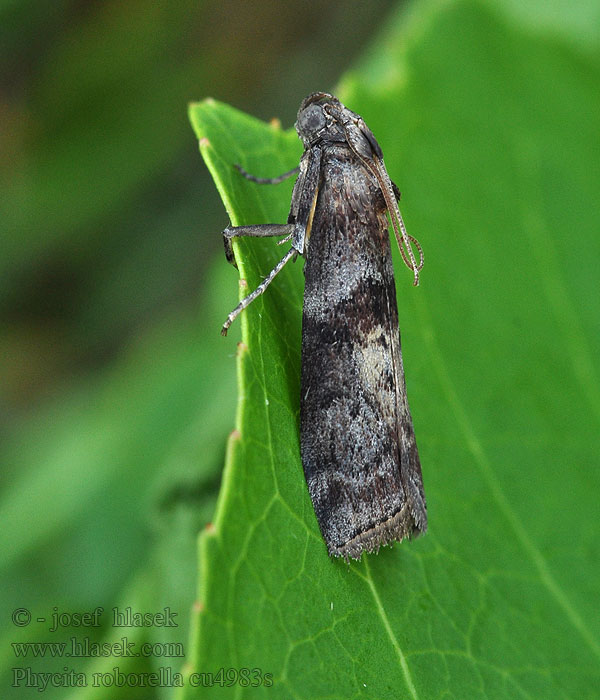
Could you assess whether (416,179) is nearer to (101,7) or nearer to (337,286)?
(337,286)

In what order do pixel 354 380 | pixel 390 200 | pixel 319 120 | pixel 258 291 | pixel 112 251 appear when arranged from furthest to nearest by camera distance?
pixel 112 251
pixel 319 120
pixel 390 200
pixel 354 380
pixel 258 291

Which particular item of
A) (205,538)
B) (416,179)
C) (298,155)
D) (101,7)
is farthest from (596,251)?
(101,7)

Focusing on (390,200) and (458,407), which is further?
(458,407)

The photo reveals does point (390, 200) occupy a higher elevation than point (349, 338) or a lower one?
higher

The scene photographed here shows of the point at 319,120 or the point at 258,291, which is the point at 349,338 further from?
the point at 319,120

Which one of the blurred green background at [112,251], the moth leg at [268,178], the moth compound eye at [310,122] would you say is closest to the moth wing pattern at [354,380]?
the moth compound eye at [310,122]

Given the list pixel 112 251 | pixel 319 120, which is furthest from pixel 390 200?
pixel 112 251

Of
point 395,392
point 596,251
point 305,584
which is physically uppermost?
point 596,251
